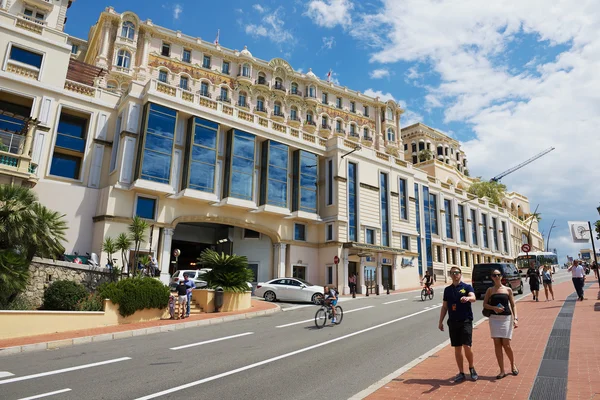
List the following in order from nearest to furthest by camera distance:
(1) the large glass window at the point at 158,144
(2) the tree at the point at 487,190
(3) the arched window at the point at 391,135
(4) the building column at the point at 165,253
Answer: (1) the large glass window at the point at 158,144 → (4) the building column at the point at 165,253 → (3) the arched window at the point at 391,135 → (2) the tree at the point at 487,190

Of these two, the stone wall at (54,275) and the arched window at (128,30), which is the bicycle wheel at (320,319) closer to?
the stone wall at (54,275)

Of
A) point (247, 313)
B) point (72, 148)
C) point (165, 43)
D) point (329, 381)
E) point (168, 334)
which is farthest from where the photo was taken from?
point (165, 43)

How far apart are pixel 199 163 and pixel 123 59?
2164 centimetres

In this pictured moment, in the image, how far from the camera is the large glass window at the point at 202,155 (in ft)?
85.3

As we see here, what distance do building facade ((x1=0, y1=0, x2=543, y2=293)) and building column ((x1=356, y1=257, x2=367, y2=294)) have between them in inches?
6.4

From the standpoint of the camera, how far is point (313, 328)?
13031 mm

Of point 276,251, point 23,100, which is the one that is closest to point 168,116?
point 23,100

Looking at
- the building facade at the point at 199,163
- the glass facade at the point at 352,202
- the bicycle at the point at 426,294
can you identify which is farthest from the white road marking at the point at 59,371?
the glass facade at the point at 352,202

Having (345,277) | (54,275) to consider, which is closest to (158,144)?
(54,275)

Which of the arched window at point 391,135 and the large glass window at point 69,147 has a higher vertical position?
the arched window at point 391,135

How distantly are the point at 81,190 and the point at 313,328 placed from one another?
58.8ft

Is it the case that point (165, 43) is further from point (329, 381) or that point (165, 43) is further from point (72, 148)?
point (329, 381)

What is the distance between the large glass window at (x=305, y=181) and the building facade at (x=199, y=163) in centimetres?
11

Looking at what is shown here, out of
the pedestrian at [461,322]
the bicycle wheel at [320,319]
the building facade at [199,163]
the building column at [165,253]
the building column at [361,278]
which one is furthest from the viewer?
the building column at [361,278]
